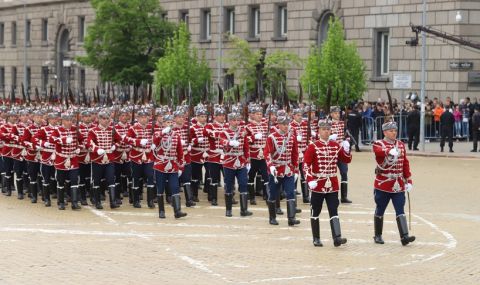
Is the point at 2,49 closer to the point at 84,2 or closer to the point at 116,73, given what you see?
the point at 84,2

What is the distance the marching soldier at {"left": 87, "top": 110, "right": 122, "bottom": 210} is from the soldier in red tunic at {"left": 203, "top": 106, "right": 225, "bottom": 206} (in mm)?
1937

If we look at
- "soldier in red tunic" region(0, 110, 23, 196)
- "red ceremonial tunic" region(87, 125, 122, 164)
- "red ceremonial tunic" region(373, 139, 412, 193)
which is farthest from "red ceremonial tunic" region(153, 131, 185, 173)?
"soldier in red tunic" region(0, 110, 23, 196)

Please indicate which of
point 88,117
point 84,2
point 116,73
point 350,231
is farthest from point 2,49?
point 350,231

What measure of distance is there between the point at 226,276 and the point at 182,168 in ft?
27.4

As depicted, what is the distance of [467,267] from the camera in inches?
604

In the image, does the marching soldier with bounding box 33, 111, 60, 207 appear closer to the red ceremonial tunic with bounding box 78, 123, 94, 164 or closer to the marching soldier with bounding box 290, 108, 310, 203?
the red ceremonial tunic with bounding box 78, 123, 94, 164

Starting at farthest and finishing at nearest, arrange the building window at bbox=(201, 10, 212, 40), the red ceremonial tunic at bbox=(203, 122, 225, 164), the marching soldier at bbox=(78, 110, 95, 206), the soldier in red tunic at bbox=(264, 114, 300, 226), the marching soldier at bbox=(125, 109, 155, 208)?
the building window at bbox=(201, 10, 212, 40) → the red ceremonial tunic at bbox=(203, 122, 225, 164) → the marching soldier at bbox=(78, 110, 95, 206) → the marching soldier at bbox=(125, 109, 155, 208) → the soldier in red tunic at bbox=(264, 114, 300, 226)

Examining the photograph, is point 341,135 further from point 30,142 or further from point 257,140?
point 30,142

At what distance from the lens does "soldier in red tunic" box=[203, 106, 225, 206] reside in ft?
77.0

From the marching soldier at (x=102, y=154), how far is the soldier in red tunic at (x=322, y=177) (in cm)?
636

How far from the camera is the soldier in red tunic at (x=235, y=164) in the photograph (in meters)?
21.3

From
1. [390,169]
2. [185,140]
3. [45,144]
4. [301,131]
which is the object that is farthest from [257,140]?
[390,169]

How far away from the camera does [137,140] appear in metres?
23.0

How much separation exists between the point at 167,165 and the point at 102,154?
2359 mm
